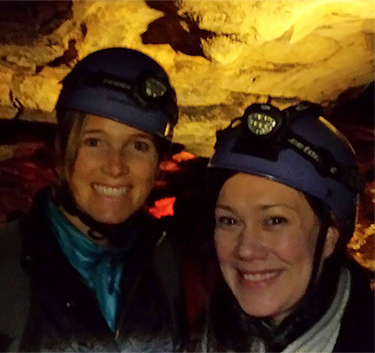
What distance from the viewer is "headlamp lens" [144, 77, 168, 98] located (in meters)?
2.29

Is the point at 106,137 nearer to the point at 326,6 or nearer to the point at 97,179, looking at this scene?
the point at 97,179

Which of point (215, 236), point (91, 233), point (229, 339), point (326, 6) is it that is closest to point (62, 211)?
point (91, 233)

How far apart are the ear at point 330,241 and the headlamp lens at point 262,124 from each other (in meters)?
0.48

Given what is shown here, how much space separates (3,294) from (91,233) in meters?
0.45

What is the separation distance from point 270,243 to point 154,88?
3.34 feet

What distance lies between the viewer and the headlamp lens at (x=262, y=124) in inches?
73.4

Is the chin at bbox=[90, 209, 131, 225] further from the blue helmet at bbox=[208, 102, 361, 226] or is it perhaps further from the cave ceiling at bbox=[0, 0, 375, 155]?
the cave ceiling at bbox=[0, 0, 375, 155]

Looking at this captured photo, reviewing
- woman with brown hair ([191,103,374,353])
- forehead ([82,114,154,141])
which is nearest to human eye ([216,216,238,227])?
woman with brown hair ([191,103,374,353])

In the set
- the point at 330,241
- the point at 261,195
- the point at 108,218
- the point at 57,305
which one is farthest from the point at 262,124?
the point at 57,305

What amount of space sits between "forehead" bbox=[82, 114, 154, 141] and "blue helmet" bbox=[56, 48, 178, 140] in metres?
0.03

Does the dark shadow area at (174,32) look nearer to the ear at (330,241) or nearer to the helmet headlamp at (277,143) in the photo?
the helmet headlamp at (277,143)

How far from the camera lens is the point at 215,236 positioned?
1895 mm

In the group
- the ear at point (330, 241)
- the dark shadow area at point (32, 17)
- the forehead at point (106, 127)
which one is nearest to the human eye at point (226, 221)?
the ear at point (330, 241)

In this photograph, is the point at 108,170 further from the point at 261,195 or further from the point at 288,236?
the point at 288,236
